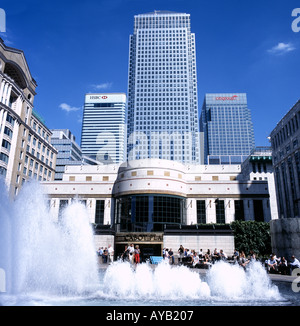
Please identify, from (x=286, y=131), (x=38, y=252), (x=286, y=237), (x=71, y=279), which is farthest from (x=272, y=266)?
(x=286, y=131)

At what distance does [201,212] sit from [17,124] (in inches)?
1860

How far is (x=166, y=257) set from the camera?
74.4 feet

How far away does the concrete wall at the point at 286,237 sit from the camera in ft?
62.6

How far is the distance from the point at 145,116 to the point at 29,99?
11809 cm

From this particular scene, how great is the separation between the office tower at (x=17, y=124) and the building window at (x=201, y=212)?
3895cm

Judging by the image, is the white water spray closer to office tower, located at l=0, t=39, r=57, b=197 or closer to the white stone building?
the white stone building

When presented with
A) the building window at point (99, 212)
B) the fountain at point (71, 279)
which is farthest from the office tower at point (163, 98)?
the fountain at point (71, 279)

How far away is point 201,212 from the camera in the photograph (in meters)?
46.7

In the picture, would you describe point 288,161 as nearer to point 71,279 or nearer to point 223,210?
point 223,210

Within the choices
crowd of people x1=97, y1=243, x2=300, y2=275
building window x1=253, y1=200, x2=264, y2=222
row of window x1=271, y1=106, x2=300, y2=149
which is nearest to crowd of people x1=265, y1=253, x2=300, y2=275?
crowd of people x1=97, y1=243, x2=300, y2=275

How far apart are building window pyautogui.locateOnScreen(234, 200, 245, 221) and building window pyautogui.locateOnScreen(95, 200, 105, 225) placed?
24548 mm

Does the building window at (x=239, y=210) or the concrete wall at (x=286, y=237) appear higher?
the building window at (x=239, y=210)

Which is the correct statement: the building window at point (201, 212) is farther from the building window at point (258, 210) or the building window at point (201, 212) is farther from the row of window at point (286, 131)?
the row of window at point (286, 131)

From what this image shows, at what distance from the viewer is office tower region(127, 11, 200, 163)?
176 meters
